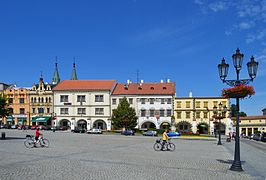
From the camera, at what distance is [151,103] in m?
67.4

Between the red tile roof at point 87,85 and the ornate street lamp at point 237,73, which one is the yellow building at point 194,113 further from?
the ornate street lamp at point 237,73

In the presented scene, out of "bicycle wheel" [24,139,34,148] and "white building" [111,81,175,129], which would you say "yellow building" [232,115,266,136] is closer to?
"white building" [111,81,175,129]

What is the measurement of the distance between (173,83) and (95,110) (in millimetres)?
19412

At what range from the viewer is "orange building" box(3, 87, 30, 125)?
73.9m

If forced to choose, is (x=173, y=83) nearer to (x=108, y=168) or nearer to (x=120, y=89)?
(x=120, y=89)

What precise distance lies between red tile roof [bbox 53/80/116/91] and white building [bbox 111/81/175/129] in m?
3.34

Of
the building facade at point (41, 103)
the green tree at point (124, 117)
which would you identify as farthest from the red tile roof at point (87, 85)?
the green tree at point (124, 117)

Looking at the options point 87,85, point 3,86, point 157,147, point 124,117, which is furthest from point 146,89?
point 157,147

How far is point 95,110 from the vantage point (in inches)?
2744

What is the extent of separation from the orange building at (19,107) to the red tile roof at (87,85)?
28.9ft

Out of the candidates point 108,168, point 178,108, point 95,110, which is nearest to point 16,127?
point 95,110

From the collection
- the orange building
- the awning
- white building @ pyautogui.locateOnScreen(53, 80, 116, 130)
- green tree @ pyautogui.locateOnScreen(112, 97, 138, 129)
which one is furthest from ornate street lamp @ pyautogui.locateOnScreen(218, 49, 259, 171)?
the orange building

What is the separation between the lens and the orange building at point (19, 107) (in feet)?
242

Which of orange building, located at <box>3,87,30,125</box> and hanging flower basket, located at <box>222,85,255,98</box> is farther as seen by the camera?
orange building, located at <box>3,87,30,125</box>
